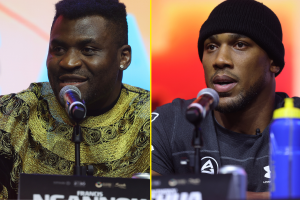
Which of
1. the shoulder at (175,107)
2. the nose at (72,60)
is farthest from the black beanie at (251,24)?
the nose at (72,60)

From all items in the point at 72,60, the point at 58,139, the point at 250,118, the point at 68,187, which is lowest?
the point at 68,187

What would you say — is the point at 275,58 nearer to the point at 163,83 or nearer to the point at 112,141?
the point at 163,83

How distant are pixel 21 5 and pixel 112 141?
1.06 meters

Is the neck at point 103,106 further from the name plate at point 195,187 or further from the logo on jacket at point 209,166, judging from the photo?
the name plate at point 195,187

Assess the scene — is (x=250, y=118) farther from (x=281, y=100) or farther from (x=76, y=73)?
(x=76, y=73)

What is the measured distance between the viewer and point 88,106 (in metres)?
2.10

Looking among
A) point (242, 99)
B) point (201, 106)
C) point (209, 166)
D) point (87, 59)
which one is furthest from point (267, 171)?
point (87, 59)

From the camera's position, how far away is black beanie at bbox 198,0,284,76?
1.97m

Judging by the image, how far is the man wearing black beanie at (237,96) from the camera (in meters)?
1.96

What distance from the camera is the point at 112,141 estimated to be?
209cm

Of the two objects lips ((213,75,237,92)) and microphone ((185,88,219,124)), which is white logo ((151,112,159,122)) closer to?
lips ((213,75,237,92))

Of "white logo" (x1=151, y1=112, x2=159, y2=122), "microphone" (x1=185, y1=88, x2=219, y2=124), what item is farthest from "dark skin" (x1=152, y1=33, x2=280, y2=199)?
"microphone" (x1=185, y1=88, x2=219, y2=124)

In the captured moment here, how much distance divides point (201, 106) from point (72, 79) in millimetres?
1083

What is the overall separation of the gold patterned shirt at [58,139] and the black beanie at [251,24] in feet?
2.28
